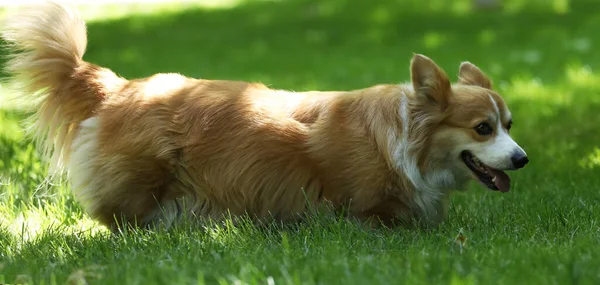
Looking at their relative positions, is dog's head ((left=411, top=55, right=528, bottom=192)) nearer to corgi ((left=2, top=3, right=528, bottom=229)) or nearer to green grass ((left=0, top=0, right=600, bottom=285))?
corgi ((left=2, top=3, right=528, bottom=229))

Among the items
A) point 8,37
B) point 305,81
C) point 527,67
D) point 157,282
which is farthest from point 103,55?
point 157,282

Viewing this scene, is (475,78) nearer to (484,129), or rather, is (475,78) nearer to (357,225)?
(484,129)

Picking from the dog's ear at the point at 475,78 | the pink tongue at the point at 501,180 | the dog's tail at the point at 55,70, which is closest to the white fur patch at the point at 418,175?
the pink tongue at the point at 501,180

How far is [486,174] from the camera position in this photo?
5367 mm

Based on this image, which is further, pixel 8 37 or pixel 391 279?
pixel 8 37

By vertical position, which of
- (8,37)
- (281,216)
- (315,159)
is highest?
(8,37)

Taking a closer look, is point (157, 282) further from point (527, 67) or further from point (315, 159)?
point (527, 67)

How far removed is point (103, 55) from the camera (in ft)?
49.0

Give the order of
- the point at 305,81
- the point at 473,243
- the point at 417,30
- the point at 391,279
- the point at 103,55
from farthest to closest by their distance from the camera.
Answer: the point at 417,30
the point at 103,55
the point at 305,81
the point at 473,243
the point at 391,279

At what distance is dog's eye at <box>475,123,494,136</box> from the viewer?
5277mm

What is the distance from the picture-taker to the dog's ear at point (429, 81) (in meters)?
5.24

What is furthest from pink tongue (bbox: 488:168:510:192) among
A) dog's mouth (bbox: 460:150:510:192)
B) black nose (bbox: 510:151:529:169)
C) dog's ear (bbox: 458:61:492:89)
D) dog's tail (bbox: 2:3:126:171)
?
dog's tail (bbox: 2:3:126:171)

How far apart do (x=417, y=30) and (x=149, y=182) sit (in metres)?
12.0

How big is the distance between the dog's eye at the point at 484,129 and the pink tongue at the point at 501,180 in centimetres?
23
